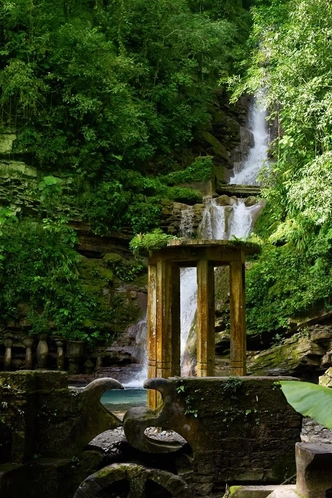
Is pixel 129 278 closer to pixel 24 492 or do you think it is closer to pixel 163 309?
pixel 163 309

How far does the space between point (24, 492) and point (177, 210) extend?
13.5 meters

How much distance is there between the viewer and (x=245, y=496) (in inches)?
159

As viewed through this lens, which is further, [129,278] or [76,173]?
[76,173]

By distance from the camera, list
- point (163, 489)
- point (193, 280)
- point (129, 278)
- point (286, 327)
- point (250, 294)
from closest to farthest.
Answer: point (163, 489), point (286, 327), point (250, 294), point (193, 280), point (129, 278)

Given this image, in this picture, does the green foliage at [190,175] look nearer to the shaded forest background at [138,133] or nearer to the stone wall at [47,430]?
the shaded forest background at [138,133]

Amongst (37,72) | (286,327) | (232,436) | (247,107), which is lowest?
(232,436)

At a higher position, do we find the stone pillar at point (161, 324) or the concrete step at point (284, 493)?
the stone pillar at point (161, 324)

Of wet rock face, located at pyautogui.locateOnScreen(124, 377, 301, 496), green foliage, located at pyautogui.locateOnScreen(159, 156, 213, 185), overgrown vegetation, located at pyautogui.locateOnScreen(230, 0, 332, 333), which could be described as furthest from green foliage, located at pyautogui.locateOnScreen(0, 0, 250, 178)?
wet rock face, located at pyautogui.locateOnScreen(124, 377, 301, 496)

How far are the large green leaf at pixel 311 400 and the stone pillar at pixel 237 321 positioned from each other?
4.86m

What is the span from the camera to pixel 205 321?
7367 mm

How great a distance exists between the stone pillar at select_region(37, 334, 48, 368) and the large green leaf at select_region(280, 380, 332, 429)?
42.1ft

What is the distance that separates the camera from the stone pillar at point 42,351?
14.7 meters

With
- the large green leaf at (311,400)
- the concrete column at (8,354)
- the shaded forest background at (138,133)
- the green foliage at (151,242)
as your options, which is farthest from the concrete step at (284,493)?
the concrete column at (8,354)

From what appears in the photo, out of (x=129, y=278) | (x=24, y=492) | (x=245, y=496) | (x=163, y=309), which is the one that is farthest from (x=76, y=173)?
(x=245, y=496)
